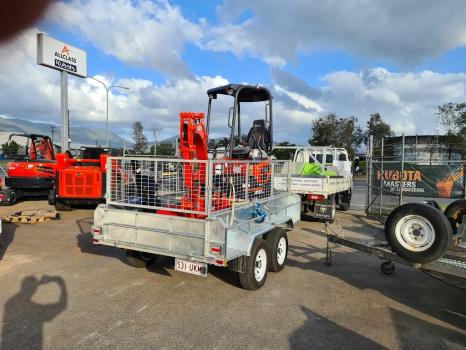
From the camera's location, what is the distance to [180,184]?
18.7 ft

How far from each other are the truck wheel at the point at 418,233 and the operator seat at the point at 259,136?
3492 mm

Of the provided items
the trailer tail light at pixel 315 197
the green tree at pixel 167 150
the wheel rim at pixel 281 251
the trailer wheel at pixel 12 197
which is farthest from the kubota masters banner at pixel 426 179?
the trailer wheel at pixel 12 197

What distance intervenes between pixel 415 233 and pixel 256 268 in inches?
85.1

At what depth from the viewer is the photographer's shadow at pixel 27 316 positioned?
153 inches

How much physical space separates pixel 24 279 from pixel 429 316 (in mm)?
5595

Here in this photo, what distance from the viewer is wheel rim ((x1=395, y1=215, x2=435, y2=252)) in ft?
15.1

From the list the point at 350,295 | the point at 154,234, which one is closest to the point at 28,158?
the point at 154,234

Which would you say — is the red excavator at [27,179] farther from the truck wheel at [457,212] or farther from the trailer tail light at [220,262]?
the truck wheel at [457,212]

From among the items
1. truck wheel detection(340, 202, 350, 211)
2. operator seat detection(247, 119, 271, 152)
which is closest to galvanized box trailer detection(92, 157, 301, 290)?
operator seat detection(247, 119, 271, 152)

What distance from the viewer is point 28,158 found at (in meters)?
15.4

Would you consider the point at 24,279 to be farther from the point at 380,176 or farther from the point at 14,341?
the point at 380,176

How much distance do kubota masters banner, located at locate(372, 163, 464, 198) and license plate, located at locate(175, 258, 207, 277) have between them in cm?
811

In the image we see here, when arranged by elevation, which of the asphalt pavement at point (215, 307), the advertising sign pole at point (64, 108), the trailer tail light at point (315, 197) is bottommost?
the asphalt pavement at point (215, 307)

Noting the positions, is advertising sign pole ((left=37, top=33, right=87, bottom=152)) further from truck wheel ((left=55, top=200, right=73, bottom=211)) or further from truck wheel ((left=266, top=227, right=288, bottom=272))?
truck wheel ((left=266, top=227, right=288, bottom=272))
